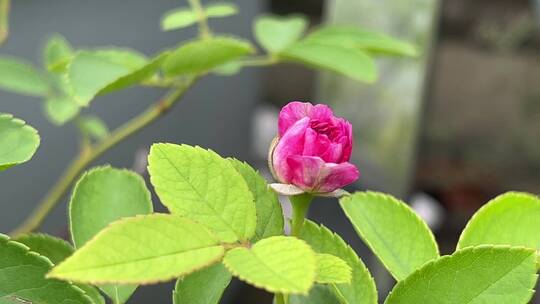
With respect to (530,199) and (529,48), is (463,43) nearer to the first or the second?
(529,48)

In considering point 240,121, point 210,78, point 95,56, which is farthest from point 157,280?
point 240,121

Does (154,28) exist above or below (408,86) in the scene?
above

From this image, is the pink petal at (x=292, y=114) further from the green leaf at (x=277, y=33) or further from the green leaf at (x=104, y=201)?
the green leaf at (x=277, y=33)

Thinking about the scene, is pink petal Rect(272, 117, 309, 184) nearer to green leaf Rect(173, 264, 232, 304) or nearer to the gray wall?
green leaf Rect(173, 264, 232, 304)

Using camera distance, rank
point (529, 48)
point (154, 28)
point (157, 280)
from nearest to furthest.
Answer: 1. point (157, 280)
2. point (154, 28)
3. point (529, 48)

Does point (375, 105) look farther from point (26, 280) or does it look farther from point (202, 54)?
point (26, 280)

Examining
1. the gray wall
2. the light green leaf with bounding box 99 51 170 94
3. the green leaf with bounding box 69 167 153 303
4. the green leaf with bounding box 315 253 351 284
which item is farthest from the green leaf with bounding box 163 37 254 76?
the gray wall
